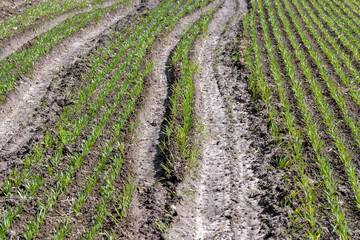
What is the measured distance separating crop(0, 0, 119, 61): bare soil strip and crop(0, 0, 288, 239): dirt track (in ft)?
0.18

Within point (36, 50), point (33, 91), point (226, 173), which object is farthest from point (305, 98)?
point (36, 50)

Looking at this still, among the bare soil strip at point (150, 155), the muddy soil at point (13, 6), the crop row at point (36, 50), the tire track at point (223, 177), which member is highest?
the muddy soil at point (13, 6)

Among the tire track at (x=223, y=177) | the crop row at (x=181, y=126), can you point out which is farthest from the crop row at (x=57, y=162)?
the tire track at (x=223, y=177)

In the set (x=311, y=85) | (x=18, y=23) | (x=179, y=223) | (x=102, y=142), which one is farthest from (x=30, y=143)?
(x=18, y=23)

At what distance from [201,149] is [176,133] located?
50 centimetres

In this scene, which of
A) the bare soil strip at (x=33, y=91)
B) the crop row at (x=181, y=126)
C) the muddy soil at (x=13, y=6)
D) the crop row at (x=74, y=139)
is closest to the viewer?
the crop row at (x=74, y=139)

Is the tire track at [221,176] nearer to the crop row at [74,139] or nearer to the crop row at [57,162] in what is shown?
the crop row at [57,162]

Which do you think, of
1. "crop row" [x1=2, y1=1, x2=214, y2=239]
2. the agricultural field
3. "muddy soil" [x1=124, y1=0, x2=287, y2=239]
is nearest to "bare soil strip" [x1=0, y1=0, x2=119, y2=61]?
the agricultural field

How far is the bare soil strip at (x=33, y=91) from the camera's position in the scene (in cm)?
602

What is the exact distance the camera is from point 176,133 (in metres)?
5.81

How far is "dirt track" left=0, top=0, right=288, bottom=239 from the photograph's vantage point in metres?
4.14

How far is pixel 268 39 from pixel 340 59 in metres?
2.30

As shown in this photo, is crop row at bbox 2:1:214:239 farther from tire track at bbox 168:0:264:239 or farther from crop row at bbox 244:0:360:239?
crop row at bbox 244:0:360:239

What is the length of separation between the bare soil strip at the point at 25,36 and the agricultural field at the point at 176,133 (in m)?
0.05
